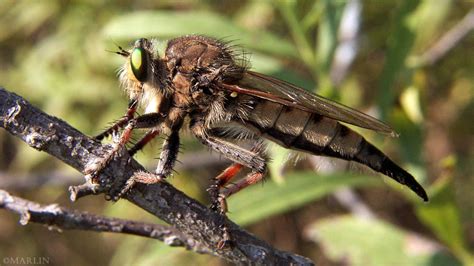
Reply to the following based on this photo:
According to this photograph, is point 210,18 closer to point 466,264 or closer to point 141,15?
point 141,15

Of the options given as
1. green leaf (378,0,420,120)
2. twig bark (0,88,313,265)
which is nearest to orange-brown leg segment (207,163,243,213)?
twig bark (0,88,313,265)

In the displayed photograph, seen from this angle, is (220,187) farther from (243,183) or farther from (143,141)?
(143,141)

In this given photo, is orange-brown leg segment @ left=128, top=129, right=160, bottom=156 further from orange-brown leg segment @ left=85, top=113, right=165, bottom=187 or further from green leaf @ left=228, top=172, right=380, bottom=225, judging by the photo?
green leaf @ left=228, top=172, right=380, bottom=225

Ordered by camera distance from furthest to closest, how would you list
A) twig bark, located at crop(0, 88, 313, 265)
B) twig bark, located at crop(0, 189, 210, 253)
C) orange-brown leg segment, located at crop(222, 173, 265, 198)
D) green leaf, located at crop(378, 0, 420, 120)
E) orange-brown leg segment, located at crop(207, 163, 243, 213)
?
green leaf, located at crop(378, 0, 420, 120)
orange-brown leg segment, located at crop(222, 173, 265, 198)
orange-brown leg segment, located at crop(207, 163, 243, 213)
twig bark, located at crop(0, 189, 210, 253)
twig bark, located at crop(0, 88, 313, 265)

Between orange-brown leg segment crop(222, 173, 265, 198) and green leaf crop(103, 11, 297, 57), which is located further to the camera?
green leaf crop(103, 11, 297, 57)

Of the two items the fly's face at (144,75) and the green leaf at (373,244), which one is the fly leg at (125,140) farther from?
the green leaf at (373,244)

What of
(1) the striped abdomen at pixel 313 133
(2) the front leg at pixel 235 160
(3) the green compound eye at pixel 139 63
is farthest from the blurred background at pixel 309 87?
(3) the green compound eye at pixel 139 63
